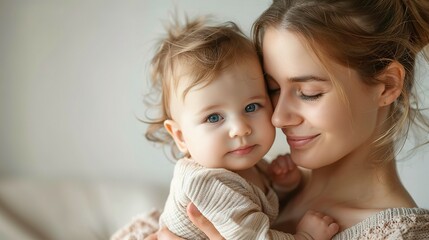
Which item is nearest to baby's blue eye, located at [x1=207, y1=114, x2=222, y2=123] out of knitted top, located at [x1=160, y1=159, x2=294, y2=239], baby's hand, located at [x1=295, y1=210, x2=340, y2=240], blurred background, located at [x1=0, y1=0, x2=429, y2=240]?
knitted top, located at [x1=160, y1=159, x2=294, y2=239]

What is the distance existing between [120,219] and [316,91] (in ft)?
3.54

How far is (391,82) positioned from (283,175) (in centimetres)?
44

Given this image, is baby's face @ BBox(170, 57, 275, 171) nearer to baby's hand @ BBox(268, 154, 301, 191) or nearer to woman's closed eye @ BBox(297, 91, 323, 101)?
woman's closed eye @ BBox(297, 91, 323, 101)

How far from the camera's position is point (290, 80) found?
139 centimetres

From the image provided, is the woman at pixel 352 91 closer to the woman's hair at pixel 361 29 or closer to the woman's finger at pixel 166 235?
the woman's hair at pixel 361 29

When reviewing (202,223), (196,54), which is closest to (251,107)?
(196,54)

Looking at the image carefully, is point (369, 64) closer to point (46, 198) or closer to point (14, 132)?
point (46, 198)

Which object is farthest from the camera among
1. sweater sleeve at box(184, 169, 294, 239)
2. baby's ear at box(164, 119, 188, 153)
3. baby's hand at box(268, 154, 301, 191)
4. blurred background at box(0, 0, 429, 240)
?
blurred background at box(0, 0, 429, 240)

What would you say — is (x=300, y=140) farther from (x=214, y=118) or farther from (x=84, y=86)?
(x=84, y=86)

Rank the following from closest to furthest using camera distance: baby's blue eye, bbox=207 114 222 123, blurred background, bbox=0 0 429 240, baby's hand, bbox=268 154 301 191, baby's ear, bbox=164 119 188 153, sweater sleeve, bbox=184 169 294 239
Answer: sweater sleeve, bbox=184 169 294 239
baby's blue eye, bbox=207 114 222 123
baby's ear, bbox=164 119 188 153
baby's hand, bbox=268 154 301 191
blurred background, bbox=0 0 429 240

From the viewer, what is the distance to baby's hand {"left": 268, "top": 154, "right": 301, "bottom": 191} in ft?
5.59

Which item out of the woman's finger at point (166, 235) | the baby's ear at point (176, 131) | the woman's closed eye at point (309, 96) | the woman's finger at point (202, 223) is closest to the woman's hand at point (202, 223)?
the woman's finger at point (202, 223)

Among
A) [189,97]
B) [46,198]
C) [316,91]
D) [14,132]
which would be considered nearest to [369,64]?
[316,91]

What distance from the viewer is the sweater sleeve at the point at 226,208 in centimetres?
127
